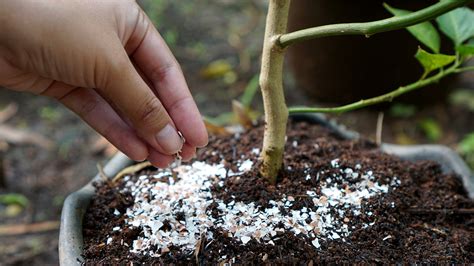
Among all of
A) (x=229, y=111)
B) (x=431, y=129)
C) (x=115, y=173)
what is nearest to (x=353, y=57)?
(x=431, y=129)

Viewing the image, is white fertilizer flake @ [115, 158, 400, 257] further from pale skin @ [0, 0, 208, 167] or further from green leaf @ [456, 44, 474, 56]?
green leaf @ [456, 44, 474, 56]

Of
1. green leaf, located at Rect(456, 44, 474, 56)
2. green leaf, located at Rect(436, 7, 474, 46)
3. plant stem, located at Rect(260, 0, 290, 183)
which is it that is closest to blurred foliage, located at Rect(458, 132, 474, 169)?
green leaf, located at Rect(436, 7, 474, 46)

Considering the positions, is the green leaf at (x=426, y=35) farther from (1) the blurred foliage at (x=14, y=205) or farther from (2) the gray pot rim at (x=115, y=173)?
(1) the blurred foliage at (x=14, y=205)

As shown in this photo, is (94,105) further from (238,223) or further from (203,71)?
(203,71)

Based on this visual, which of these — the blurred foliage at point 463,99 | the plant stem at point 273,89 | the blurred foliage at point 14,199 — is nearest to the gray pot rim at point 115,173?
the plant stem at point 273,89

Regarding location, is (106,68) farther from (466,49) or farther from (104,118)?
(466,49)

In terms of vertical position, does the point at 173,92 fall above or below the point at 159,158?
above

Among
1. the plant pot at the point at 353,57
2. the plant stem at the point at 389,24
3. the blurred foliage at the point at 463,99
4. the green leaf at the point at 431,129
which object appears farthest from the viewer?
the blurred foliage at the point at 463,99
